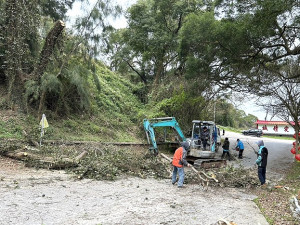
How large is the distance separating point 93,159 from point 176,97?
9704 millimetres

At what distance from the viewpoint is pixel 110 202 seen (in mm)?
7367

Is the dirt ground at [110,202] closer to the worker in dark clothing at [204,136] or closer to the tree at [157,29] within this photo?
the worker in dark clothing at [204,136]

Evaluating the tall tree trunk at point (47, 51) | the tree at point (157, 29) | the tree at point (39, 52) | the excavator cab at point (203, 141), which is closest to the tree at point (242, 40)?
the excavator cab at point (203, 141)

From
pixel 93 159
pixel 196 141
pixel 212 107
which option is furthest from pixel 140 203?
pixel 212 107

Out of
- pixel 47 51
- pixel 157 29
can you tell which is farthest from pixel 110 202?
pixel 157 29

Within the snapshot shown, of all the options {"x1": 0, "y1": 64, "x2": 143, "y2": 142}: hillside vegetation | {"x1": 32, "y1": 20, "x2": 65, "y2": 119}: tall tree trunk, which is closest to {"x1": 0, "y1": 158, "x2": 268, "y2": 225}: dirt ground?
{"x1": 0, "y1": 64, "x2": 143, "y2": 142}: hillside vegetation

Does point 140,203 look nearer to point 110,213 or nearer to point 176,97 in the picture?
point 110,213

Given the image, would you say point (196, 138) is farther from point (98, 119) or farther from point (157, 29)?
point (157, 29)

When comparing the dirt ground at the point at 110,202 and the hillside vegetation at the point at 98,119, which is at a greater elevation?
the hillside vegetation at the point at 98,119

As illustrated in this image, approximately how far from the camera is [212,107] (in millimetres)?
25375

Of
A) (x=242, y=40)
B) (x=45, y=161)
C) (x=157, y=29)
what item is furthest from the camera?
(x=157, y=29)

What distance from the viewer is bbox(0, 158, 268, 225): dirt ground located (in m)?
6.08

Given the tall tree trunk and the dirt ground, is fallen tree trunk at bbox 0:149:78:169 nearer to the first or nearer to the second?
the dirt ground

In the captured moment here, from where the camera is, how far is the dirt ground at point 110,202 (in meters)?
6.08
